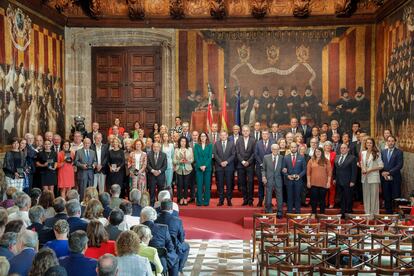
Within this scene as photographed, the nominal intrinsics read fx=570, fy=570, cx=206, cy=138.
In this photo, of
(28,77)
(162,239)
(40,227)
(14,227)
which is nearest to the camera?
(14,227)

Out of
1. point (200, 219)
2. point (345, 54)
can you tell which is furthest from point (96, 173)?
point (345, 54)

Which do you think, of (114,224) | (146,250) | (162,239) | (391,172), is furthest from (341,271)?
(391,172)

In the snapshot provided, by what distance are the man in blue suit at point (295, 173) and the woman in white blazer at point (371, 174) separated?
1.47 meters

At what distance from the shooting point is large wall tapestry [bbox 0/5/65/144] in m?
14.5

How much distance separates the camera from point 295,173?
1362 cm

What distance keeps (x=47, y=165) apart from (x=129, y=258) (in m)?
8.38

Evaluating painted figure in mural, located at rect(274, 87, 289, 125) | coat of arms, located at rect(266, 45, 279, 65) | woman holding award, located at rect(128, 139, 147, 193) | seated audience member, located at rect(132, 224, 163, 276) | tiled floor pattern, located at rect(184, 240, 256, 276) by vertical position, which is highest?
coat of arms, located at rect(266, 45, 279, 65)

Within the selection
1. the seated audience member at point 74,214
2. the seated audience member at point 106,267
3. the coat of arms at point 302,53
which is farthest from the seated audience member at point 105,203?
the coat of arms at point 302,53

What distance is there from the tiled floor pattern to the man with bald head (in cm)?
325

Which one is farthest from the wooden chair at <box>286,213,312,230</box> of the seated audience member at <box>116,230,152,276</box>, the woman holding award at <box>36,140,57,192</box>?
A: the woman holding award at <box>36,140,57,192</box>

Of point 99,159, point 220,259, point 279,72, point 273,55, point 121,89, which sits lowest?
point 220,259

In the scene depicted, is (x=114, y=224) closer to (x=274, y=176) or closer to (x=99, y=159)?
(x=274, y=176)

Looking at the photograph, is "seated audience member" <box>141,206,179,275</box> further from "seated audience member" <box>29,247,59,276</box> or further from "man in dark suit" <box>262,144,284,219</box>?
"man in dark suit" <box>262,144,284,219</box>

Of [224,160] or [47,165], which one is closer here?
[47,165]
